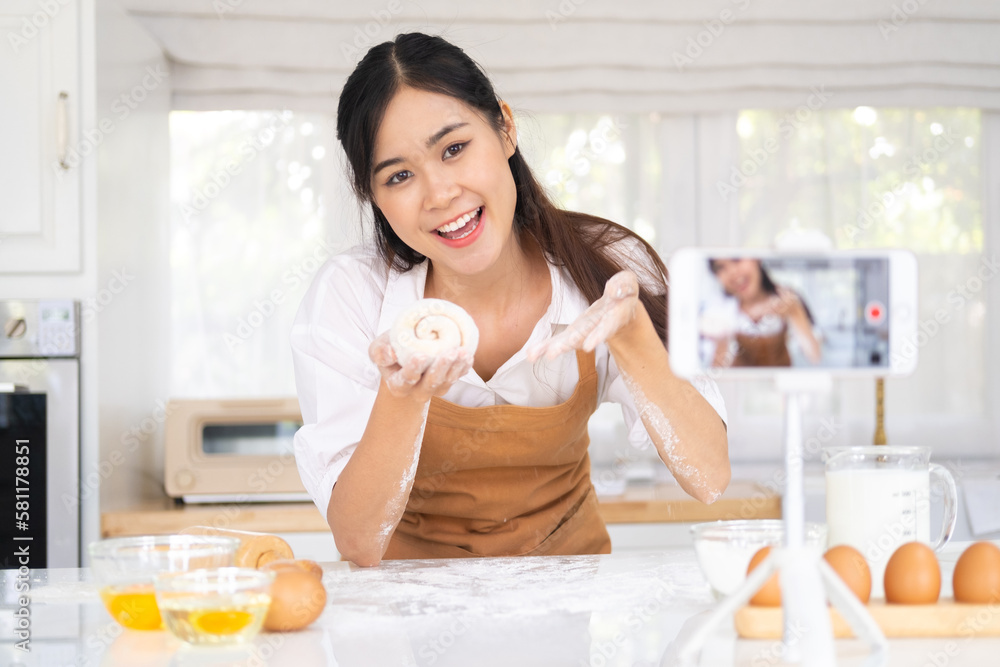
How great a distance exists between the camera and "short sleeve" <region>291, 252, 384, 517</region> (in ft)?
4.09

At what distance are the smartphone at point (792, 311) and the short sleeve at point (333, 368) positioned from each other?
0.70 meters

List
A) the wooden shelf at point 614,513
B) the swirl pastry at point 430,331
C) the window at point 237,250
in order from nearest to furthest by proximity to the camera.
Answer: the swirl pastry at point 430,331
the wooden shelf at point 614,513
the window at point 237,250

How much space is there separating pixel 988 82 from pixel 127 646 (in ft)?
9.19

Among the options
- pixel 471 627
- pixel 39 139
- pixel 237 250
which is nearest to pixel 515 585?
pixel 471 627

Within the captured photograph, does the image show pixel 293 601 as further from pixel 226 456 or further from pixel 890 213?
pixel 890 213

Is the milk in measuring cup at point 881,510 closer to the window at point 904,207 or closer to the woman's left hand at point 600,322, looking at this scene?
the woman's left hand at point 600,322

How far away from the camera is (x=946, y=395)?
2775 mm

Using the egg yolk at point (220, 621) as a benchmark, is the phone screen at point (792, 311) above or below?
above

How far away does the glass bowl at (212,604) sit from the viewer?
2.20ft

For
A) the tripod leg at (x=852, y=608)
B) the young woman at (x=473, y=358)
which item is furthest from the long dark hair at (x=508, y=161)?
the tripod leg at (x=852, y=608)

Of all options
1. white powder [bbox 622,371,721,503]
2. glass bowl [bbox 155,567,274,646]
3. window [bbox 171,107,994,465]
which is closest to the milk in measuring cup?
white powder [bbox 622,371,721,503]

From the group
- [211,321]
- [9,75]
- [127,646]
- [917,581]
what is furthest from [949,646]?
[211,321]

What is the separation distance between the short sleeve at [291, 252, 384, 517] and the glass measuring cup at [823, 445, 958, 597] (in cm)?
61

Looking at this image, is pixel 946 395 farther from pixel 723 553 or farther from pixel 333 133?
pixel 723 553
